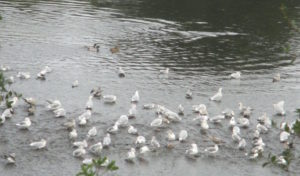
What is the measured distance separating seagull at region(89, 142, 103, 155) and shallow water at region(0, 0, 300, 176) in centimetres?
32

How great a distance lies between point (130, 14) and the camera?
129 feet

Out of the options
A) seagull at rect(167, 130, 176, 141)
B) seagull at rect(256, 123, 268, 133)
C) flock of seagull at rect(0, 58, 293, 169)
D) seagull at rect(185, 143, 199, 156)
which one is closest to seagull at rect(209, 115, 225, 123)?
flock of seagull at rect(0, 58, 293, 169)

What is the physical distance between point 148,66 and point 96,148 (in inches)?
418

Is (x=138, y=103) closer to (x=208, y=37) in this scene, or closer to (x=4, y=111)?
(x=4, y=111)

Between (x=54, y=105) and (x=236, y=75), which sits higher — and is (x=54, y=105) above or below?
above

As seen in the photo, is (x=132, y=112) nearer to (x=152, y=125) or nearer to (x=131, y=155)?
(x=152, y=125)

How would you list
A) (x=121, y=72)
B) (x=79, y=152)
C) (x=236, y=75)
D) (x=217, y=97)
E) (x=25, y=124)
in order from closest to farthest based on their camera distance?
(x=79, y=152)
(x=25, y=124)
(x=217, y=97)
(x=121, y=72)
(x=236, y=75)

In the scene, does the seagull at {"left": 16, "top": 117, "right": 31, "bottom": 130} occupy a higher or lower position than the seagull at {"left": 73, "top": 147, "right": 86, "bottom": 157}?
higher

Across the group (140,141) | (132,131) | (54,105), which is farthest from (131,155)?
(54,105)

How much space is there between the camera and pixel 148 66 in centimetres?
2725

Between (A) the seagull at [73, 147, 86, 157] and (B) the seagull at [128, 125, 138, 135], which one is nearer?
(A) the seagull at [73, 147, 86, 157]

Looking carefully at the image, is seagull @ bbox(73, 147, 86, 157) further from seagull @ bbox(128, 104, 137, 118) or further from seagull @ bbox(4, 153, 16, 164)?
seagull @ bbox(128, 104, 137, 118)

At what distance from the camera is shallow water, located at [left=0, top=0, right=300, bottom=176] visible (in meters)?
17.2

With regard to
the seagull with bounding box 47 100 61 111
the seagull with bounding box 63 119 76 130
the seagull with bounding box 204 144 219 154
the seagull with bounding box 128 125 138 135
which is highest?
the seagull with bounding box 47 100 61 111
